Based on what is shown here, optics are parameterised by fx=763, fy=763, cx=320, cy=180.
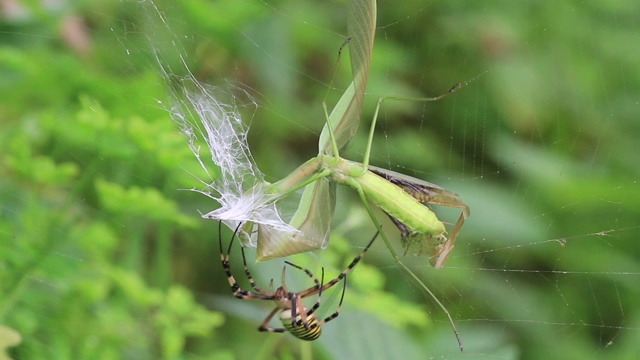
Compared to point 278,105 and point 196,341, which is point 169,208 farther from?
point 278,105

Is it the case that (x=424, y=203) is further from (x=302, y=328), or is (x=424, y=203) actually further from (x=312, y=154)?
(x=312, y=154)

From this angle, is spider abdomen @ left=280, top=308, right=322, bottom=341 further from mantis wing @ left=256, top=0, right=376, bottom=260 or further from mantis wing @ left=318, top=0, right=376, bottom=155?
mantis wing @ left=318, top=0, right=376, bottom=155

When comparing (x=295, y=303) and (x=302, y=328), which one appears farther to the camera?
(x=295, y=303)

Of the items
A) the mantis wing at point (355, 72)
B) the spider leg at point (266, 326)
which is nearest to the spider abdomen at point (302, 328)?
the spider leg at point (266, 326)

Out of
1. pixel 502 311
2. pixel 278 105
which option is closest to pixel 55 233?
pixel 278 105

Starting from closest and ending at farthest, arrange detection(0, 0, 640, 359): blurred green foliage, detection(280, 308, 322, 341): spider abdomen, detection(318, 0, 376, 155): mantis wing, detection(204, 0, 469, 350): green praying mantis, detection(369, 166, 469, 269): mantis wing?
Result: detection(318, 0, 376, 155): mantis wing, detection(204, 0, 469, 350): green praying mantis, detection(369, 166, 469, 269): mantis wing, detection(280, 308, 322, 341): spider abdomen, detection(0, 0, 640, 359): blurred green foliage

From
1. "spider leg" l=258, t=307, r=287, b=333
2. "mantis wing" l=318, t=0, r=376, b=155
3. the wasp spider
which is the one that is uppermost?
"mantis wing" l=318, t=0, r=376, b=155

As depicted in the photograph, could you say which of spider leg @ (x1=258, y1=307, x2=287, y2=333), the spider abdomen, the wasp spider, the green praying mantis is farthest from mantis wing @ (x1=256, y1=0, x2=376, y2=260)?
spider leg @ (x1=258, y1=307, x2=287, y2=333)

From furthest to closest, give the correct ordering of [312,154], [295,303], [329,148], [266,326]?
1. [312,154]
2. [266,326]
3. [295,303]
4. [329,148]

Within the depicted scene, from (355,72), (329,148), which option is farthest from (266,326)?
(355,72)
